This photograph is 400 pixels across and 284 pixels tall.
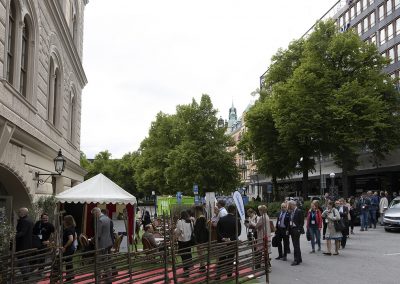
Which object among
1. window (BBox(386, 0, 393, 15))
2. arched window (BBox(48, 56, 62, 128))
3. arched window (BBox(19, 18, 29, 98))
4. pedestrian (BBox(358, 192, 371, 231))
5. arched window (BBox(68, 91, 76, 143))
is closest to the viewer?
arched window (BBox(19, 18, 29, 98))

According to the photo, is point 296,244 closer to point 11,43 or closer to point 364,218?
point 11,43

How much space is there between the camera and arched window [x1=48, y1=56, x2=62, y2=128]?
17.3 metres

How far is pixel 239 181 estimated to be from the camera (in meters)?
54.2

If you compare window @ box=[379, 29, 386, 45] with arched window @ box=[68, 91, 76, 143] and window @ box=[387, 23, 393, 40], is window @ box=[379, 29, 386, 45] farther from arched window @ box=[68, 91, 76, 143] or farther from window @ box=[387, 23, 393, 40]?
arched window @ box=[68, 91, 76, 143]

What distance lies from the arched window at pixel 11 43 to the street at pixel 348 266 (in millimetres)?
7763

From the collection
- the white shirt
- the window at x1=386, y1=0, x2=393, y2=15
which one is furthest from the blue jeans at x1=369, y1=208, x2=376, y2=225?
the window at x1=386, y1=0, x2=393, y2=15

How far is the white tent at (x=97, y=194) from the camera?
15133mm

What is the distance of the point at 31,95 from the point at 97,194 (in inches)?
148

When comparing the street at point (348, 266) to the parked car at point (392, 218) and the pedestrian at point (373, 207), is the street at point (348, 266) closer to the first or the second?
the parked car at point (392, 218)

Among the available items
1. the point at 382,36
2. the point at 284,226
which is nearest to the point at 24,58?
the point at 284,226

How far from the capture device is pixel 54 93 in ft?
60.6

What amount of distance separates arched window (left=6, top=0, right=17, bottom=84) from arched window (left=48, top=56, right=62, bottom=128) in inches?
182

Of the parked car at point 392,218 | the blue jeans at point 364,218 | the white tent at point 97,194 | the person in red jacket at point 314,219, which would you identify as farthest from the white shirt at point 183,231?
the blue jeans at point 364,218

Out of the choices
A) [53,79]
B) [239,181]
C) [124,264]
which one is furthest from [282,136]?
[124,264]
